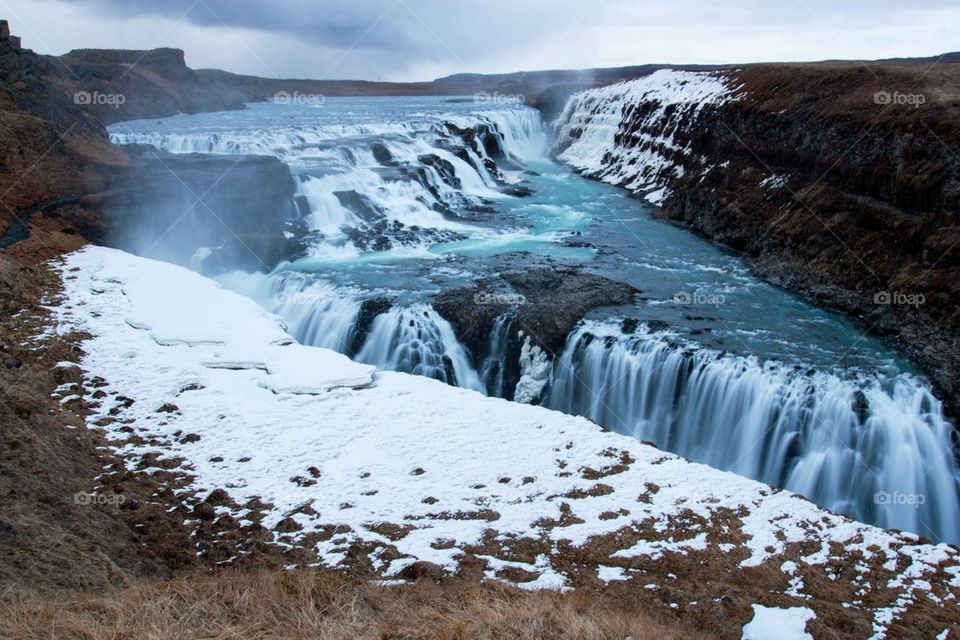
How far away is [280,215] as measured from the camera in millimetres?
24891

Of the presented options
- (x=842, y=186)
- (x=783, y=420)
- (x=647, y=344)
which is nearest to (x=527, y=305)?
(x=647, y=344)

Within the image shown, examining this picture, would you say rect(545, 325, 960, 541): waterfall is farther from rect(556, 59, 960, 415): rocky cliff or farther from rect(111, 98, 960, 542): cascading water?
rect(556, 59, 960, 415): rocky cliff

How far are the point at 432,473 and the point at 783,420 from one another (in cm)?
756

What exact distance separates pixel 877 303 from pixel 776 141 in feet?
33.3

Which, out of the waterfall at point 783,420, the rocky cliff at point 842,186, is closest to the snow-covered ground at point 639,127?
the rocky cliff at point 842,186

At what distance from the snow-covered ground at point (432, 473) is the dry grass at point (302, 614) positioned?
1231 millimetres

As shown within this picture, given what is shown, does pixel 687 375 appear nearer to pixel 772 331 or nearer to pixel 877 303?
pixel 772 331

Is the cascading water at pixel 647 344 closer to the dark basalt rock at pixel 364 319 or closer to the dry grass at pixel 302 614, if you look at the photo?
the dark basalt rock at pixel 364 319

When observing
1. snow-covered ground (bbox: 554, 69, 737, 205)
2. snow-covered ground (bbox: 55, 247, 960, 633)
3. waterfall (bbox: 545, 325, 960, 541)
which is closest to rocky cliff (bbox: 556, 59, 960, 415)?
snow-covered ground (bbox: 554, 69, 737, 205)

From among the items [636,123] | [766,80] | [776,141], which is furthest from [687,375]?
[636,123]

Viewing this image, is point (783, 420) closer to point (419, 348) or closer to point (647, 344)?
point (647, 344)

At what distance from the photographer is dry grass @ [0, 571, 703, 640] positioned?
480cm

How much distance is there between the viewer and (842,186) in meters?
20.6

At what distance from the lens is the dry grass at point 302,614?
4.80 m
